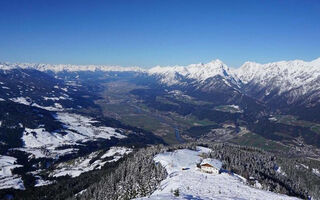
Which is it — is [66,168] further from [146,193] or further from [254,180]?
[254,180]

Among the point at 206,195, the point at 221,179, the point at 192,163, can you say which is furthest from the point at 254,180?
the point at 206,195

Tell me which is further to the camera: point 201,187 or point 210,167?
point 210,167

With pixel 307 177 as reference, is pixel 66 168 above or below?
below

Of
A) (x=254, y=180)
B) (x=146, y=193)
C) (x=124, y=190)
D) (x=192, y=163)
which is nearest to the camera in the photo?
(x=146, y=193)

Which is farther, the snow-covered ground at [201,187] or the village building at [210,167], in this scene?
the village building at [210,167]

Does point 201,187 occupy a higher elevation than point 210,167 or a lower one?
higher

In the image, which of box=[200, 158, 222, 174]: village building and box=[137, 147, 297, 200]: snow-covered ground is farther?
box=[200, 158, 222, 174]: village building

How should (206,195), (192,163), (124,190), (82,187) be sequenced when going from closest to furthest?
(206,195)
(124,190)
(192,163)
(82,187)

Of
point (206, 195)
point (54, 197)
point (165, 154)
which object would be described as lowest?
point (54, 197)
